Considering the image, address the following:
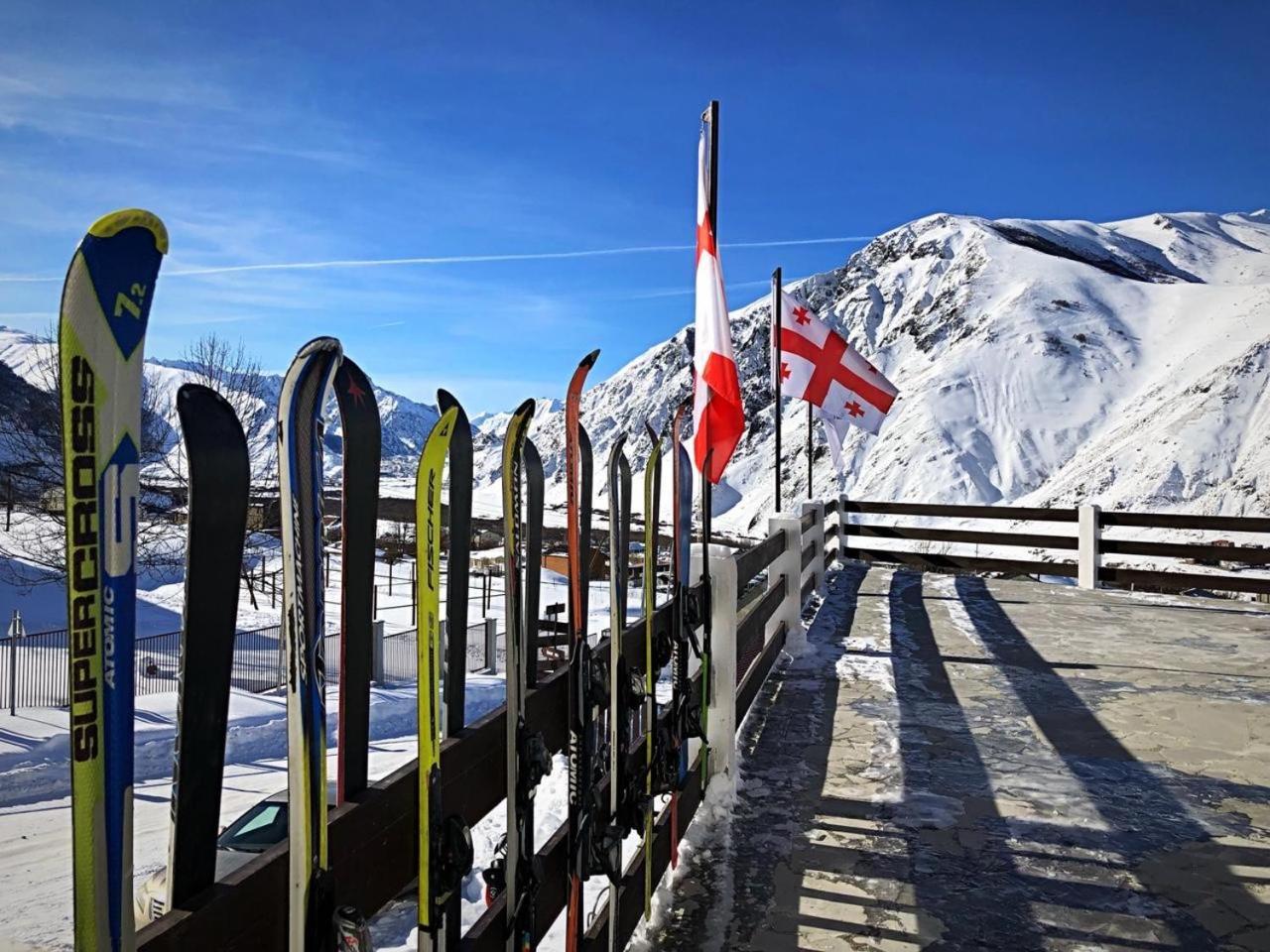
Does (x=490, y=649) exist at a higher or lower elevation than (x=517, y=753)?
lower

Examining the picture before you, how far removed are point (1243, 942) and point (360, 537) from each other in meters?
2.73

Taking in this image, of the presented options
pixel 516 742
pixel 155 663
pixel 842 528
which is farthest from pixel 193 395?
pixel 155 663

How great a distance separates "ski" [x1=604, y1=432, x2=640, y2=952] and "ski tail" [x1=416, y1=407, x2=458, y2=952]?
34.6 inches

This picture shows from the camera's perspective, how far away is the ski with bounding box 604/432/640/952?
2.27m

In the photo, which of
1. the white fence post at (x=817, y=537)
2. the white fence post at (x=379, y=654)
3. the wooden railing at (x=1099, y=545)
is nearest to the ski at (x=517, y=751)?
the white fence post at (x=817, y=537)

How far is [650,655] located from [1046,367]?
7438 cm

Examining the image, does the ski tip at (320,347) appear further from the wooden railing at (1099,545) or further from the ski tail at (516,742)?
the wooden railing at (1099,545)

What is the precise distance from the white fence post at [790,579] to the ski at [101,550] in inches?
201

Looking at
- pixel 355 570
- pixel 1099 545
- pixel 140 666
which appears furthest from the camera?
pixel 140 666

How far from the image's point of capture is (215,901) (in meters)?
0.95

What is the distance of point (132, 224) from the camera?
36.9 inches

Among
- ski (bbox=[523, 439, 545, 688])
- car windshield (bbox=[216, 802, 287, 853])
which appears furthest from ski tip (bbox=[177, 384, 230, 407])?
car windshield (bbox=[216, 802, 287, 853])

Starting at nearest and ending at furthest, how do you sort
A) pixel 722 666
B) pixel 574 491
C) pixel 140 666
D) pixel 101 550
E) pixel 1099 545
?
A: pixel 101 550 < pixel 574 491 < pixel 722 666 < pixel 1099 545 < pixel 140 666

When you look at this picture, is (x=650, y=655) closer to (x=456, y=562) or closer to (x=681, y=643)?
(x=681, y=643)
